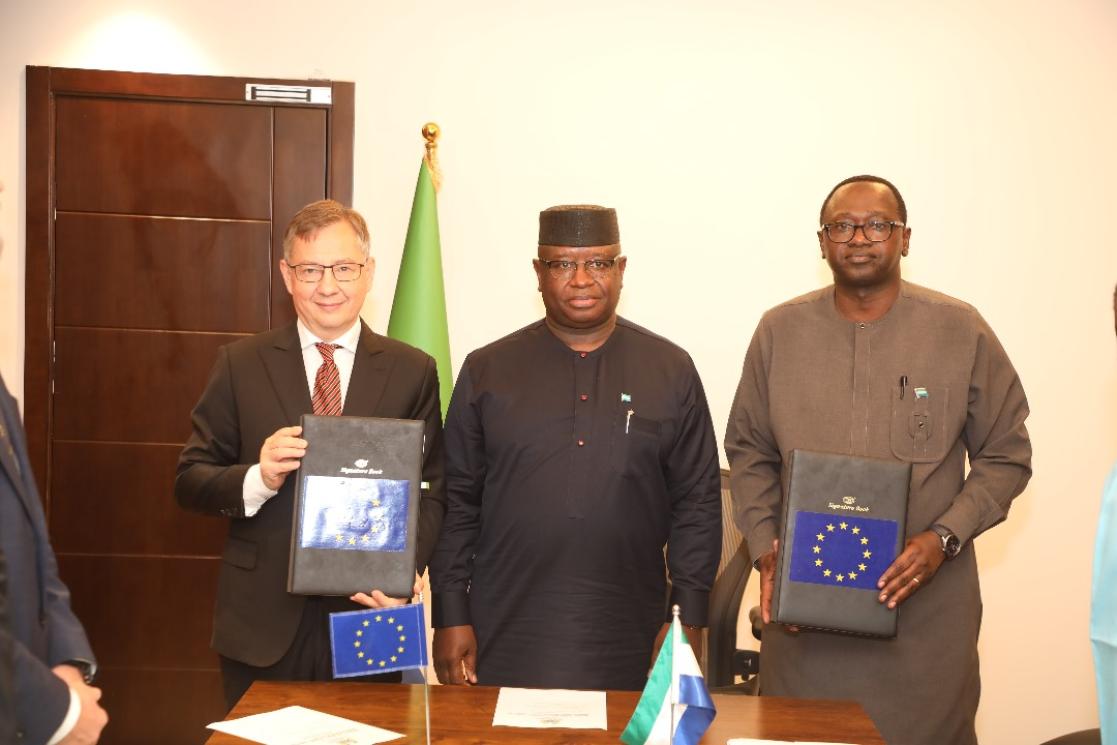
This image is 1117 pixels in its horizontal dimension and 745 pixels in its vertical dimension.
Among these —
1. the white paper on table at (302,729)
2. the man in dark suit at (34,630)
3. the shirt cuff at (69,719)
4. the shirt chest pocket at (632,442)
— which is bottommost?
the white paper on table at (302,729)

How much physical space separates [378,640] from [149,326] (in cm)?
303

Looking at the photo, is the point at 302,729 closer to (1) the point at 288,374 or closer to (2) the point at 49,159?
(1) the point at 288,374

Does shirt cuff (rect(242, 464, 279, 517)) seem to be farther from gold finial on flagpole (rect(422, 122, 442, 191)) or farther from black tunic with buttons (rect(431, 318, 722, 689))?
gold finial on flagpole (rect(422, 122, 442, 191))

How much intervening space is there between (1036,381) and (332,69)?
312 centimetres

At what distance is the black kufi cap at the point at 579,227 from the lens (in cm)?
300

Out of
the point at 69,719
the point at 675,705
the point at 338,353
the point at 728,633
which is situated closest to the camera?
the point at 69,719

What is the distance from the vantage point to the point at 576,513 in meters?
2.97

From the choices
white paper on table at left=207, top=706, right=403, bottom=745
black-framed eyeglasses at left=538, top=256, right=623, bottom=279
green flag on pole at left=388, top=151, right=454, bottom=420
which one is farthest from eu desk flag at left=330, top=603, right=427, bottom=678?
green flag on pole at left=388, top=151, right=454, bottom=420

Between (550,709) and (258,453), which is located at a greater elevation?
(258,453)

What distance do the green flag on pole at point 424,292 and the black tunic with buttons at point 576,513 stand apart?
1416mm
